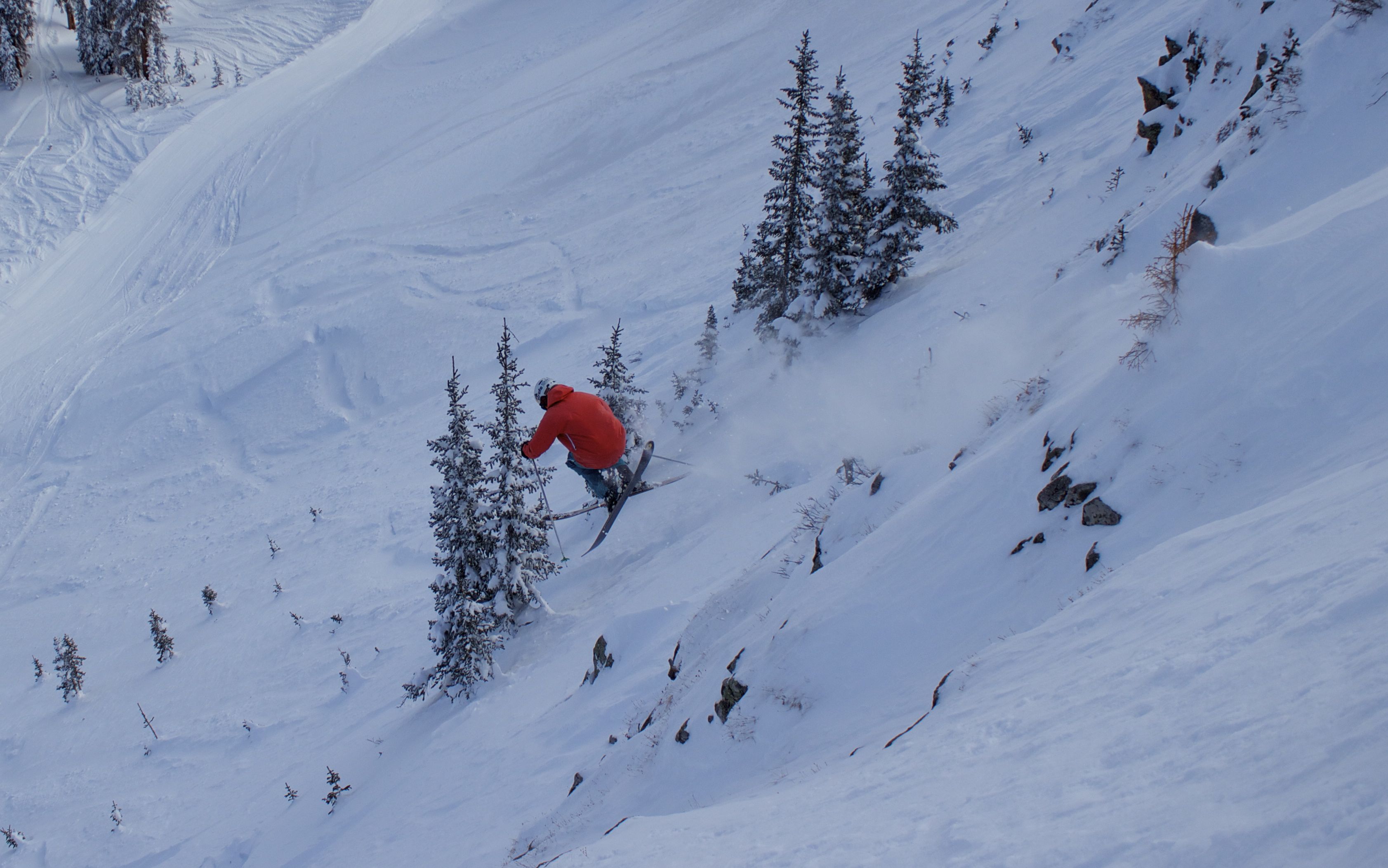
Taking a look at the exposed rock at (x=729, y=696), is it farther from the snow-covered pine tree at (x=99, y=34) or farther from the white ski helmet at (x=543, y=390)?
the snow-covered pine tree at (x=99, y=34)

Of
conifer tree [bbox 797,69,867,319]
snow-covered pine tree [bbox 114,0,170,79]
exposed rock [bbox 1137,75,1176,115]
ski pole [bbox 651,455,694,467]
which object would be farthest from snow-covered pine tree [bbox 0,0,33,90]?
exposed rock [bbox 1137,75,1176,115]

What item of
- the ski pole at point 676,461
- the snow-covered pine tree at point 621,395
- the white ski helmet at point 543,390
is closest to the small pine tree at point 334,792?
the white ski helmet at point 543,390

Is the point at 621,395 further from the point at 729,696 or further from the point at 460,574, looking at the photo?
the point at 729,696

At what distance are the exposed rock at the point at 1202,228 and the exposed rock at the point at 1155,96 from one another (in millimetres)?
8058

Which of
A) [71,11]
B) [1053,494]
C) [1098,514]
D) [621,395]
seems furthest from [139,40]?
[1098,514]

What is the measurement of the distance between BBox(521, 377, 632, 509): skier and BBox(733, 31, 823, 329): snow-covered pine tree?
9494 mm

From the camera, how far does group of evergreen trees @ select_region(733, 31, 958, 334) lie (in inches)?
755

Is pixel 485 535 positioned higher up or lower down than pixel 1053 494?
lower down

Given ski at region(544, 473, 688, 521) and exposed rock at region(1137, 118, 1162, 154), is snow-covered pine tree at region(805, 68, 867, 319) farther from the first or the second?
ski at region(544, 473, 688, 521)

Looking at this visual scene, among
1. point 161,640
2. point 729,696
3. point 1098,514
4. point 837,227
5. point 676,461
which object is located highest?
point 837,227

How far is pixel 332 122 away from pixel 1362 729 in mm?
52533

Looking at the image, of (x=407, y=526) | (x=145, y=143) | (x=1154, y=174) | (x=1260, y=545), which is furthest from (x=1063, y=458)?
(x=145, y=143)

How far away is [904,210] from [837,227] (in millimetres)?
1653

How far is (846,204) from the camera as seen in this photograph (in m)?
20.0
